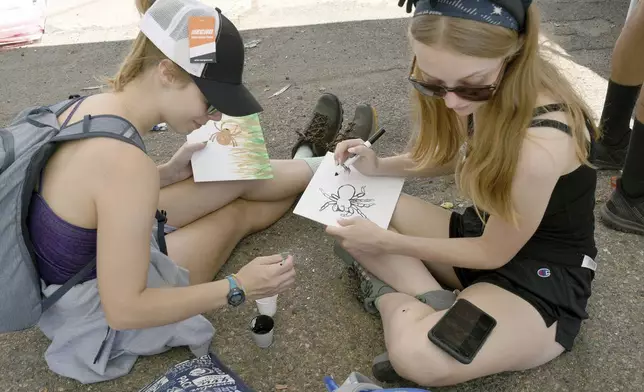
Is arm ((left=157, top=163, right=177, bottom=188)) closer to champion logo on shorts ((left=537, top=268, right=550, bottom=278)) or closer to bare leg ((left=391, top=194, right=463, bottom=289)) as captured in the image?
bare leg ((left=391, top=194, right=463, bottom=289))

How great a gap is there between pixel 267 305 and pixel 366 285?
354 mm

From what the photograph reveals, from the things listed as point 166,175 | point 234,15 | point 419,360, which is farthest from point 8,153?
point 234,15

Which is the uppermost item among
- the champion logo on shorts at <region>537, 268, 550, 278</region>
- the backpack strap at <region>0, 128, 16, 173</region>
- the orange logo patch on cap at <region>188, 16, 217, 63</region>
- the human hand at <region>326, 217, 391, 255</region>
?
the orange logo patch on cap at <region>188, 16, 217, 63</region>

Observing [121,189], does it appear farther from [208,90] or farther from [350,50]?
[350,50]

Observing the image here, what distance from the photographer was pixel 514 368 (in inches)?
68.6

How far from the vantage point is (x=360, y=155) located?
7.04ft

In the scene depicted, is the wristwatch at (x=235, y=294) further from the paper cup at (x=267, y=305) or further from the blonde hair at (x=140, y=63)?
the blonde hair at (x=140, y=63)

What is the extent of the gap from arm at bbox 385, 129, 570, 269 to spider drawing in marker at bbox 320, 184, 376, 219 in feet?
0.96

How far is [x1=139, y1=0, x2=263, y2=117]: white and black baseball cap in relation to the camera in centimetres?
144

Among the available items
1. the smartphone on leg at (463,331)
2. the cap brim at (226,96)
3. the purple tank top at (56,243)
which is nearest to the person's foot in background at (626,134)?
the smartphone on leg at (463,331)

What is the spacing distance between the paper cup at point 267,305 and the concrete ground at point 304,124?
0.22 ft

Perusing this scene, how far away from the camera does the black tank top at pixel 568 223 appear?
1.63 meters

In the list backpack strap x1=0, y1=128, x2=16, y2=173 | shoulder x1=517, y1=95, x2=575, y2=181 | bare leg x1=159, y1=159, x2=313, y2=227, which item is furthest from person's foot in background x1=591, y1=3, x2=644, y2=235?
backpack strap x1=0, y1=128, x2=16, y2=173

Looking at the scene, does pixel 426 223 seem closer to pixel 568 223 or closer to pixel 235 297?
pixel 568 223
